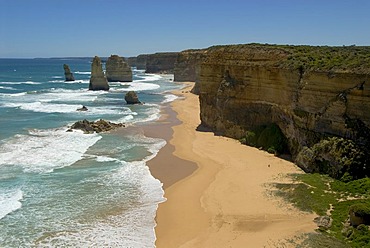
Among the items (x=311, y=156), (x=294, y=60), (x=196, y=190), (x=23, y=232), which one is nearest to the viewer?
(x=23, y=232)

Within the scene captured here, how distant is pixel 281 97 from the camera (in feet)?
88.3

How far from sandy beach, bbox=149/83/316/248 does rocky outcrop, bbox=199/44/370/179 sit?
2177 mm

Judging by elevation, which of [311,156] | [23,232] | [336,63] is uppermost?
[336,63]

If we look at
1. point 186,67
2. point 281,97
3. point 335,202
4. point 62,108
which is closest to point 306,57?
point 281,97

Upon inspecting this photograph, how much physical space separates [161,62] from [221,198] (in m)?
113

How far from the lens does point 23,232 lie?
16031mm

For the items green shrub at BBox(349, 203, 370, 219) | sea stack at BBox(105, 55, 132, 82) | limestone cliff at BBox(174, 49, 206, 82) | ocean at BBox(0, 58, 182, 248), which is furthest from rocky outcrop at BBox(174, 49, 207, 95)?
green shrub at BBox(349, 203, 370, 219)

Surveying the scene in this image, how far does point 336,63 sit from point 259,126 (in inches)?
311

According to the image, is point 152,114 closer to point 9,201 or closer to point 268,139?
point 268,139

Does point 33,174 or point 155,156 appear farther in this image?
point 155,156

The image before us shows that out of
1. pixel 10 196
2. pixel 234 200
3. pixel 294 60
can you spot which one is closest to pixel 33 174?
pixel 10 196

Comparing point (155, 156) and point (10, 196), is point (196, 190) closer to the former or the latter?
point (155, 156)

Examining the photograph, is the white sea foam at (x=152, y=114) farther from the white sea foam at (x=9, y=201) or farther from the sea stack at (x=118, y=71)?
the sea stack at (x=118, y=71)

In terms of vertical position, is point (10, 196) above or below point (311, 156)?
below
